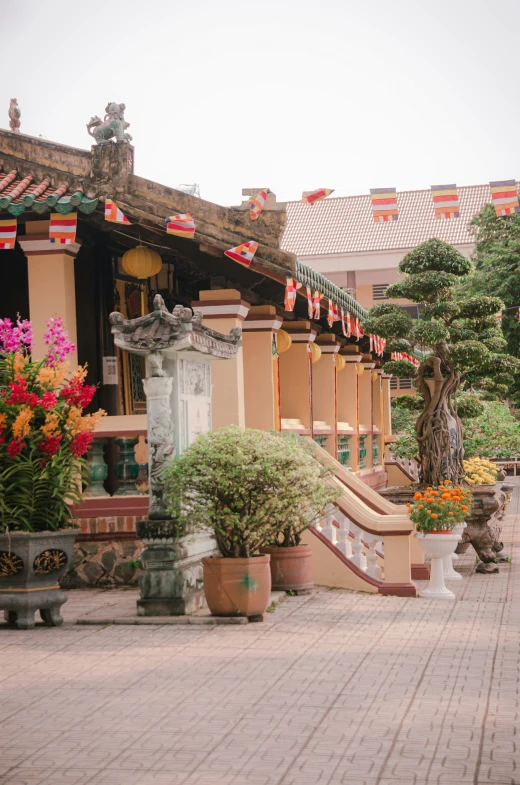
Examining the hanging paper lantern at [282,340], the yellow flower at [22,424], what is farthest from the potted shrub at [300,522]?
the hanging paper lantern at [282,340]

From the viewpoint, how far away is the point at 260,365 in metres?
15.1

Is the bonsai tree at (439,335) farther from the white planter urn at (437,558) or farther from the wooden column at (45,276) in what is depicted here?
the wooden column at (45,276)

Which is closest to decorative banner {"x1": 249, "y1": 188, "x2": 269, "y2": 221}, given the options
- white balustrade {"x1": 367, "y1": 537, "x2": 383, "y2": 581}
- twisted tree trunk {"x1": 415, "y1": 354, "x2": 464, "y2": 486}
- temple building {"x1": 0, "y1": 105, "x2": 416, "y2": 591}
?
temple building {"x1": 0, "y1": 105, "x2": 416, "y2": 591}

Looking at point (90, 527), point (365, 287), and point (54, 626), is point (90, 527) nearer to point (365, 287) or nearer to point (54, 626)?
point (54, 626)

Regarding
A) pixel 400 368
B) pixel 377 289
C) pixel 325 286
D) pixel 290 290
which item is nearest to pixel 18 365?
pixel 290 290

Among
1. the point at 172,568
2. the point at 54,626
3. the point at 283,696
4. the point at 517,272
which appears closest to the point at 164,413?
the point at 172,568

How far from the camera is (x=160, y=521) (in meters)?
9.80

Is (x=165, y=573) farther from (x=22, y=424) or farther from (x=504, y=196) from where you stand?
(x=504, y=196)

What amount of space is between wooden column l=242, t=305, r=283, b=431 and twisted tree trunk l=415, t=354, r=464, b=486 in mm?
2219

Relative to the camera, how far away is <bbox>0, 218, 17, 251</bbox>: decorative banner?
11.7 metres

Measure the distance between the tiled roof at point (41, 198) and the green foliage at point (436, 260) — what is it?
224 inches

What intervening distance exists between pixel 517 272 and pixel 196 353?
25.3 metres

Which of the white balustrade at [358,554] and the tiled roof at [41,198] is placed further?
the white balustrade at [358,554]

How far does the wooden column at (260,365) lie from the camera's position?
49.0 ft
